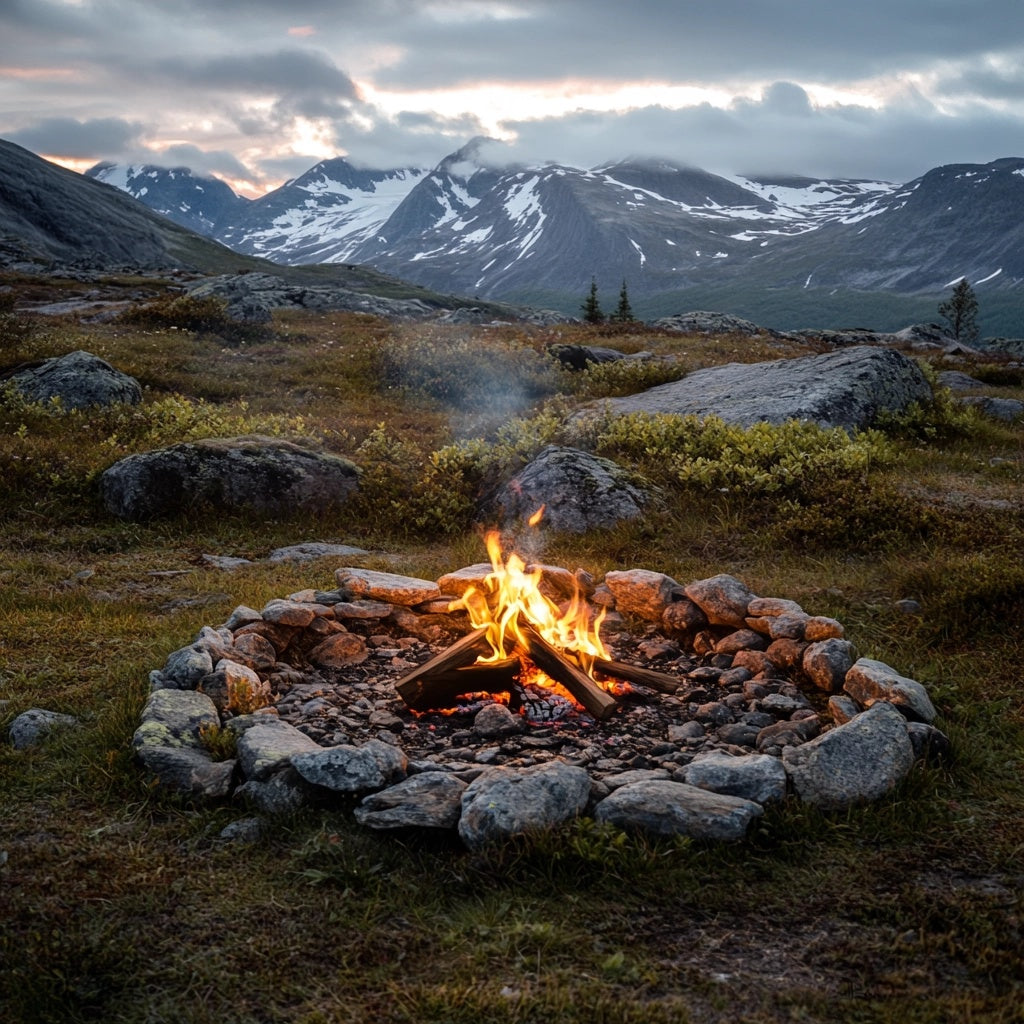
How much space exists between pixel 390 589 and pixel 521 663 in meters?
1.90

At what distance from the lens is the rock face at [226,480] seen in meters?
12.2

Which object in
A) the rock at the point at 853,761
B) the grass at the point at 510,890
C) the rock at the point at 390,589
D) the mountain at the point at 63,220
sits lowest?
the grass at the point at 510,890

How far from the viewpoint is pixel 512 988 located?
373 centimetres

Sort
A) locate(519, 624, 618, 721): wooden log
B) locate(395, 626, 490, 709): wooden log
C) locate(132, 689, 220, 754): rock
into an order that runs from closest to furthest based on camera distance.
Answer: locate(132, 689, 220, 754): rock → locate(519, 624, 618, 721): wooden log → locate(395, 626, 490, 709): wooden log

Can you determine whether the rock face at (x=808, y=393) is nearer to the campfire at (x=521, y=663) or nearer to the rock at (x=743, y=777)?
the campfire at (x=521, y=663)

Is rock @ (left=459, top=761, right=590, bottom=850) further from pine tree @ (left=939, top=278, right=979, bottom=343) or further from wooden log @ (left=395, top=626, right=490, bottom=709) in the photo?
pine tree @ (left=939, top=278, right=979, bottom=343)

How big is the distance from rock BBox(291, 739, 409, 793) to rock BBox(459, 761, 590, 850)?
59 cm

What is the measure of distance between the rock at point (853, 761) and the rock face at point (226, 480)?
362 inches

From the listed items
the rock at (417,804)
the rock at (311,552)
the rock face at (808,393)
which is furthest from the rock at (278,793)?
the rock face at (808,393)

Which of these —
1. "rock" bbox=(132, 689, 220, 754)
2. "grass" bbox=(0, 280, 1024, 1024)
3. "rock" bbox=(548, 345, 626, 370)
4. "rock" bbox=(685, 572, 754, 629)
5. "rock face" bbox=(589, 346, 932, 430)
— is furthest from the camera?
"rock" bbox=(548, 345, 626, 370)

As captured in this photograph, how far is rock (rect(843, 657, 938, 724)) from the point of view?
5961 millimetres

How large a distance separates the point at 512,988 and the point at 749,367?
18.1 metres

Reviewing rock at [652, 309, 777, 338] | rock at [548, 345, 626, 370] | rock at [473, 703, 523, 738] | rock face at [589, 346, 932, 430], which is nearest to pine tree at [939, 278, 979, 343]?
rock at [652, 309, 777, 338]

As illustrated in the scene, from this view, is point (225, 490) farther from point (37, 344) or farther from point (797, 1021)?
point (37, 344)
